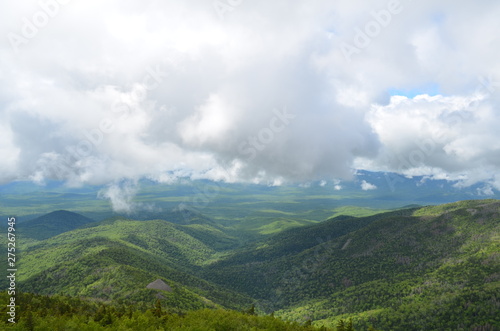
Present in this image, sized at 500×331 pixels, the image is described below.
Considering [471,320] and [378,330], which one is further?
[378,330]

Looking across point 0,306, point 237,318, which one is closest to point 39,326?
point 0,306

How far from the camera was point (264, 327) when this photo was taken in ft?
415

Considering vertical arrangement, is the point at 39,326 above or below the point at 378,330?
above

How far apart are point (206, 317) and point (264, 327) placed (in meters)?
27.4

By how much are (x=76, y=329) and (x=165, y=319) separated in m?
37.4

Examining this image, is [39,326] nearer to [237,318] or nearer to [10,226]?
[10,226]

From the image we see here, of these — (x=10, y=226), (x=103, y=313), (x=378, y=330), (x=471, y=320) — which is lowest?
(x=378, y=330)

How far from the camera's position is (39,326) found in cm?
9156

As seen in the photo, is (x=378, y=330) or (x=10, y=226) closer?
(x=10, y=226)

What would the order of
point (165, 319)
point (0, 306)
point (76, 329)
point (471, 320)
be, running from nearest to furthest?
point (76, 329) < point (0, 306) < point (165, 319) < point (471, 320)

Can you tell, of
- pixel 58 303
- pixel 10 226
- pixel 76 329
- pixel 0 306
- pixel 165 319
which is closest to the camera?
pixel 10 226

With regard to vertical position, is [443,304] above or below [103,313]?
below

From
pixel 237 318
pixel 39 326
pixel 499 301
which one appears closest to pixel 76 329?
pixel 39 326

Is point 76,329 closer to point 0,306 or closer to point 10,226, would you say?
point 10,226
